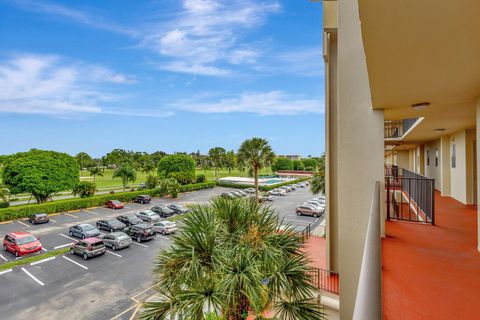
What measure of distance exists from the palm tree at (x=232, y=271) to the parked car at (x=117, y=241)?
1268 centimetres

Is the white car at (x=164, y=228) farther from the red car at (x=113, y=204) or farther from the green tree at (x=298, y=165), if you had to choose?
the green tree at (x=298, y=165)

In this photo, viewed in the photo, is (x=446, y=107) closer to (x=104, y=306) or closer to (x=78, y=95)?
(x=104, y=306)

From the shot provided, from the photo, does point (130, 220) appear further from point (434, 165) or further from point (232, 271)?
point (434, 165)

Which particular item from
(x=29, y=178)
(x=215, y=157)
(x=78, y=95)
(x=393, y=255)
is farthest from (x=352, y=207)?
(x=78, y=95)

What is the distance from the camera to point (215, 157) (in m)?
57.4

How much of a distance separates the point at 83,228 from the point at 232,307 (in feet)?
61.5

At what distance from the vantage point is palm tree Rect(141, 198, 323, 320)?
4.89m

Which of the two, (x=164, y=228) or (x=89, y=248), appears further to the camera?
(x=164, y=228)

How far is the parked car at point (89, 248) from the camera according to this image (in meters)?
15.1

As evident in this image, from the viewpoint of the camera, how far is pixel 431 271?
10.5ft

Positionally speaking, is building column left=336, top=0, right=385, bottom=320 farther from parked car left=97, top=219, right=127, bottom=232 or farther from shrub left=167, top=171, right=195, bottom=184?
shrub left=167, top=171, right=195, bottom=184

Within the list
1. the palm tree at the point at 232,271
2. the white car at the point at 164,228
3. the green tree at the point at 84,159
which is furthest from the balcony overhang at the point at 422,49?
the green tree at the point at 84,159

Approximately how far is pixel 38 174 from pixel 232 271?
32.5 meters

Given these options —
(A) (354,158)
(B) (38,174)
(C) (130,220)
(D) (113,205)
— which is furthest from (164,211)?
(A) (354,158)
